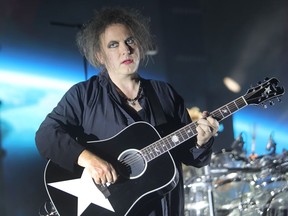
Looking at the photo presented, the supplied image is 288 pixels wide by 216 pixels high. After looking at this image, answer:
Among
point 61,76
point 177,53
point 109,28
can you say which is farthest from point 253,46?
point 109,28

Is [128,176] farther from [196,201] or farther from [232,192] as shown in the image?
[232,192]

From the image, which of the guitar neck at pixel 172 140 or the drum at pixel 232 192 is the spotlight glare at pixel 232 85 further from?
the guitar neck at pixel 172 140

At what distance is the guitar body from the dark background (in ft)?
5.79

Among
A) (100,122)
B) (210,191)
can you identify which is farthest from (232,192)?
(100,122)

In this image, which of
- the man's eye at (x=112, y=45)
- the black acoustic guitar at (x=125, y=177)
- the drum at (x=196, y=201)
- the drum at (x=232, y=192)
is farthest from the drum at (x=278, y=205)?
the man's eye at (x=112, y=45)

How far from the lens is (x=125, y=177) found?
1437 millimetres

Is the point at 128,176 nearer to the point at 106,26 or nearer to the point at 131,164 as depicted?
the point at 131,164

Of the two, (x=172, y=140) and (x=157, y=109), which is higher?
(x=157, y=109)

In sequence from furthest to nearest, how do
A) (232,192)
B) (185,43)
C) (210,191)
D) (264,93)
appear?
(185,43), (232,192), (210,191), (264,93)

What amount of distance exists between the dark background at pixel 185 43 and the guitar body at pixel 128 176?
1.77 meters

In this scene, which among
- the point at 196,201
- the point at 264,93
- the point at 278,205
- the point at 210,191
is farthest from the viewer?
the point at 196,201

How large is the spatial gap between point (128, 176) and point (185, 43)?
2579 mm

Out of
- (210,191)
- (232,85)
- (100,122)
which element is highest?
(232,85)

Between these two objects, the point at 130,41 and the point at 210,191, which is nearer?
the point at 130,41
